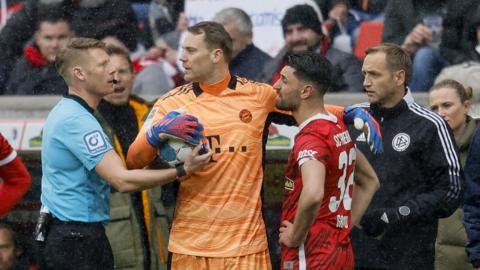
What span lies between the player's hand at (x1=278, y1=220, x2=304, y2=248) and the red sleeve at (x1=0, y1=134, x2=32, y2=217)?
1801 mm

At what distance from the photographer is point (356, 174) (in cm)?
721

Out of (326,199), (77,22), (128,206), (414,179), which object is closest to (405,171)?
(414,179)

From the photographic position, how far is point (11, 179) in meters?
7.38

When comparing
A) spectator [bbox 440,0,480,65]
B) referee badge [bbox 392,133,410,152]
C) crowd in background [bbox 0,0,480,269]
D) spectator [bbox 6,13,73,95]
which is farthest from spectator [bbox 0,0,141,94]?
referee badge [bbox 392,133,410,152]

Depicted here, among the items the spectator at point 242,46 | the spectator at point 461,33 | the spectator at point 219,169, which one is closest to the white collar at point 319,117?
the spectator at point 219,169

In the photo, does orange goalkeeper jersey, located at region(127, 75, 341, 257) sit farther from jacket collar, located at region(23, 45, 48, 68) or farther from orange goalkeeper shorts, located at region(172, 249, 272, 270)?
jacket collar, located at region(23, 45, 48, 68)

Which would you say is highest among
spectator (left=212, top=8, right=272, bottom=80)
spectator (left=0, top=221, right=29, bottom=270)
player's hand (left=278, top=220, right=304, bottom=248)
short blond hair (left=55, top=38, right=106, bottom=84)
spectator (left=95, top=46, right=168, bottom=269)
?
short blond hair (left=55, top=38, right=106, bottom=84)

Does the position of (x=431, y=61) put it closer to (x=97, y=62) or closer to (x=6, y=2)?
(x=97, y=62)

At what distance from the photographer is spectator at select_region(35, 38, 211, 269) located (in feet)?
22.1

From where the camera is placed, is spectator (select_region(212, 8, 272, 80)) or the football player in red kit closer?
the football player in red kit

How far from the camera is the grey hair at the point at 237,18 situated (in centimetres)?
998

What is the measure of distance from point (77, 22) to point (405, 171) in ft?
15.5

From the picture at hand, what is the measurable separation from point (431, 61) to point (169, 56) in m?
2.62

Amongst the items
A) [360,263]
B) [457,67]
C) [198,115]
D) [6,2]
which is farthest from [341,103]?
[6,2]
